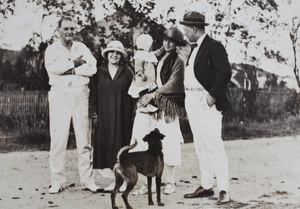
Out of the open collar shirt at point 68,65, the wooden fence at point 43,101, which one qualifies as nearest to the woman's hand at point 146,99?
the open collar shirt at point 68,65

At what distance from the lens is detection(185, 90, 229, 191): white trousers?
510cm

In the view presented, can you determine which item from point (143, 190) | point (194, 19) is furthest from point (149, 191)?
point (194, 19)

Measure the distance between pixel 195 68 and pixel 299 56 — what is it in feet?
5.09

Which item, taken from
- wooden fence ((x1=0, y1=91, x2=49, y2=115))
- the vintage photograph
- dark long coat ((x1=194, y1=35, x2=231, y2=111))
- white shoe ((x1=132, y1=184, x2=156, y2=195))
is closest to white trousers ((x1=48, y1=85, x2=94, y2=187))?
the vintage photograph

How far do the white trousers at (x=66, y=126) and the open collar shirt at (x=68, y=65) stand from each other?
0.24 feet

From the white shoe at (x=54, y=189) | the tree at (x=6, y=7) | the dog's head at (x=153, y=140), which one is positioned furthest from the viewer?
the tree at (x=6, y=7)

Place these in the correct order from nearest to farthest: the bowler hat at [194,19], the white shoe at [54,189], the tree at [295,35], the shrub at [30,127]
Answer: the bowler hat at [194,19] < the white shoe at [54,189] < the shrub at [30,127] < the tree at [295,35]

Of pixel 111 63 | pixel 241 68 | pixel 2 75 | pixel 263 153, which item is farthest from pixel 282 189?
pixel 2 75

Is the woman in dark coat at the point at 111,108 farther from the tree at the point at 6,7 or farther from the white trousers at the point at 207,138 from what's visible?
the tree at the point at 6,7

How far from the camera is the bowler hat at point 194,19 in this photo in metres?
5.23

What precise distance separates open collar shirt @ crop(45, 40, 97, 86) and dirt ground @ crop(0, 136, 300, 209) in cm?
74

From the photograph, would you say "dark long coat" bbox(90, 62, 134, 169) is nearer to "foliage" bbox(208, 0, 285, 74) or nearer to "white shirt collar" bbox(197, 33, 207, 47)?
"white shirt collar" bbox(197, 33, 207, 47)

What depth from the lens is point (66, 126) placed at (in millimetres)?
5395

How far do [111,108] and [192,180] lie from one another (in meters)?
1.13
